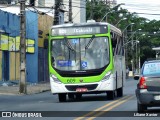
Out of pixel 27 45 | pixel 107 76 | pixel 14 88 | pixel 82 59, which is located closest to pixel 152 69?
pixel 107 76

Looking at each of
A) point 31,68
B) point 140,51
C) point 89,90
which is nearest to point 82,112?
point 89,90

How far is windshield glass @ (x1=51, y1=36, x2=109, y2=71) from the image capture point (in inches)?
949

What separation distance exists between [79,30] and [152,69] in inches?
321

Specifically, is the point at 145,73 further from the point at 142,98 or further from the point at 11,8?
the point at 11,8

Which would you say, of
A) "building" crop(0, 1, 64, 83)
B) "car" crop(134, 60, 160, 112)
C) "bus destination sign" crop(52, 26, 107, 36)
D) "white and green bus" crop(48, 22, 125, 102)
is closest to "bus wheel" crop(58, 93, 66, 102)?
"white and green bus" crop(48, 22, 125, 102)

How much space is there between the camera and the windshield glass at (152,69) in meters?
16.6

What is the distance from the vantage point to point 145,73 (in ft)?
54.7

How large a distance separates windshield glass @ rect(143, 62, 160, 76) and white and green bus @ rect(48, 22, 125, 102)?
7032 millimetres

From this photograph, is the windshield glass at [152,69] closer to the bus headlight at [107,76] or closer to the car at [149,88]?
the car at [149,88]

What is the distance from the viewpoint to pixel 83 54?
24.2m

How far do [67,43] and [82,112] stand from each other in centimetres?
650

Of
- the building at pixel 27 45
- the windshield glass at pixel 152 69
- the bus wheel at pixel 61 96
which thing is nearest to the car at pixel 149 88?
the windshield glass at pixel 152 69

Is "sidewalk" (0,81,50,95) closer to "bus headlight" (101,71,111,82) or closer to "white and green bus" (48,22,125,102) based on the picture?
"white and green bus" (48,22,125,102)

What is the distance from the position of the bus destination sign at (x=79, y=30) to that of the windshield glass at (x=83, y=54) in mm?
302
